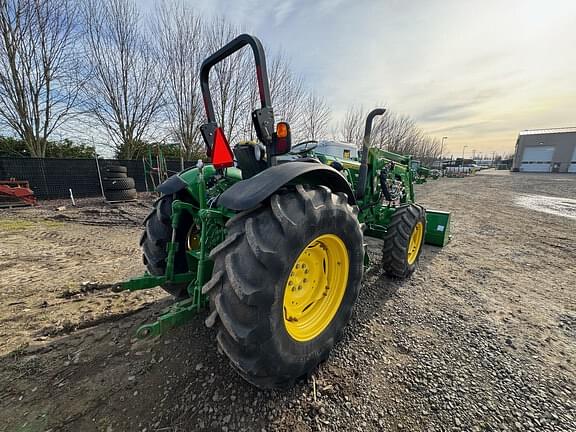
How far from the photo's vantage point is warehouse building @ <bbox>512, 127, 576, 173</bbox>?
144 ft

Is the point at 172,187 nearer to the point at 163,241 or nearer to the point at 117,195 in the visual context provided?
the point at 163,241

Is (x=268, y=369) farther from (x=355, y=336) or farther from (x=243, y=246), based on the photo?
(x=355, y=336)

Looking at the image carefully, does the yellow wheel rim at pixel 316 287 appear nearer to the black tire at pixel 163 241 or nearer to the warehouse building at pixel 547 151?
the black tire at pixel 163 241

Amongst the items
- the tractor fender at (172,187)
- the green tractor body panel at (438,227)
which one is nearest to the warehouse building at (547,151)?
the green tractor body panel at (438,227)

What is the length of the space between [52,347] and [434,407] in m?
2.80

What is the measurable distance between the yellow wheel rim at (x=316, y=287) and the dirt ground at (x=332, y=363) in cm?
37

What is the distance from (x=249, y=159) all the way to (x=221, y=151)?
0.24 m

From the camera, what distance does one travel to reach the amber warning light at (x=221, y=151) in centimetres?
187

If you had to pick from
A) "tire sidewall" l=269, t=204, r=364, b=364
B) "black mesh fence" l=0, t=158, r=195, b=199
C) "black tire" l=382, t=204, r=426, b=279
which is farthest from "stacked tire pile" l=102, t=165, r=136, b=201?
"tire sidewall" l=269, t=204, r=364, b=364

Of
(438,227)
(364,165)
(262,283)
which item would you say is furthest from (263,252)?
(438,227)

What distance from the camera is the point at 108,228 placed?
602 centimetres

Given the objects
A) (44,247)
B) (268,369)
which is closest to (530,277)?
(268,369)

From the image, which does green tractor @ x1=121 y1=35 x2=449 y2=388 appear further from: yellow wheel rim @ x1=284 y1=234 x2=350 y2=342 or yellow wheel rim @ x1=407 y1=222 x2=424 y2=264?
yellow wheel rim @ x1=407 y1=222 x2=424 y2=264

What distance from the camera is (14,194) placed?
7.92 m
